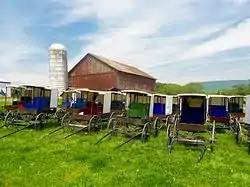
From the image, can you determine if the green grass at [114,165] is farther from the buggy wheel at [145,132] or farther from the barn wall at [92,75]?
the barn wall at [92,75]

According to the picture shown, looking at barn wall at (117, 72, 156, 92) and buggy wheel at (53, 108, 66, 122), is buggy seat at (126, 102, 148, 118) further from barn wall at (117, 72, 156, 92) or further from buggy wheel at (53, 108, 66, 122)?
barn wall at (117, 72, 156, 92)

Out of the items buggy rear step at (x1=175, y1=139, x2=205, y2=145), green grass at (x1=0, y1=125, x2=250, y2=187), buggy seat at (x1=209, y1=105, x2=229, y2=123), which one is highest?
buggy seat at (x1=209, y1=105, x2=229, y2=123)

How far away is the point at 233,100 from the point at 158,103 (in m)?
4.93

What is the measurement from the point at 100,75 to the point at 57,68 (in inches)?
341

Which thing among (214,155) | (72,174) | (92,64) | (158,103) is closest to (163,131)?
(158,103)

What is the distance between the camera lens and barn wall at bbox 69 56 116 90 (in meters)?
47.3

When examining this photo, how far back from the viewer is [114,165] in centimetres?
911

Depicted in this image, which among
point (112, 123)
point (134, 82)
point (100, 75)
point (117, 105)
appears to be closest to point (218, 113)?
point (112, 123)

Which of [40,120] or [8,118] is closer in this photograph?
[40,120]

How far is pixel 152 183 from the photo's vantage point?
7414 mm

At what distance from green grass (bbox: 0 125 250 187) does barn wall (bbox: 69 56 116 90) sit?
1358 inches

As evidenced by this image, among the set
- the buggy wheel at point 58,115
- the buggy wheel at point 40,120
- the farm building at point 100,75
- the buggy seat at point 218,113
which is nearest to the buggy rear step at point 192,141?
the buggy seat at point 218,113

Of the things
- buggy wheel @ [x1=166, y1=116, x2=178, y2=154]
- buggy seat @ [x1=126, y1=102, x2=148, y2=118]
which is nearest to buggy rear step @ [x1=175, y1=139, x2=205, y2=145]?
buggy wheel @ [x1=166, y1=116, x2=178, y2=154]

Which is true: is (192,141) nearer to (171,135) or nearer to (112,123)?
(171,135)
